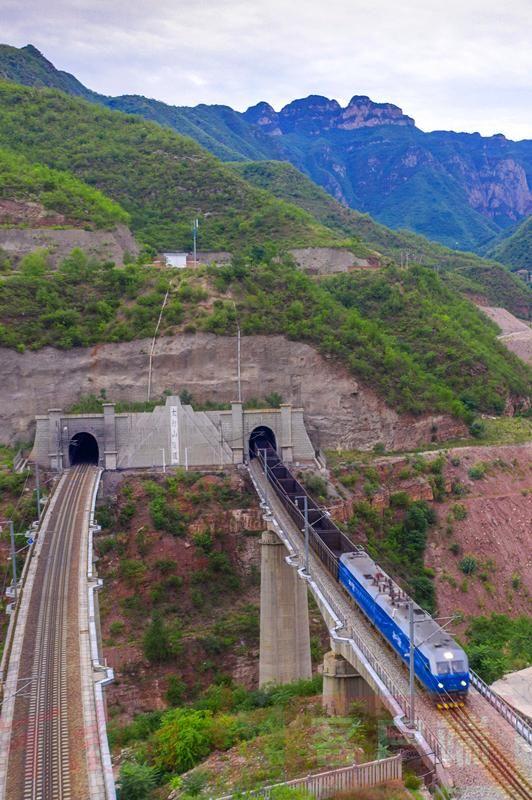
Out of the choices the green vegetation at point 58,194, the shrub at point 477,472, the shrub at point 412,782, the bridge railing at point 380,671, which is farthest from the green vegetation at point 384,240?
the shrub at point 412,782

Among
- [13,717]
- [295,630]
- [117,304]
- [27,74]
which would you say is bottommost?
[295,630]

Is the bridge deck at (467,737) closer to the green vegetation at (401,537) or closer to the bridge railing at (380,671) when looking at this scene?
the bridge railing at (380,671)

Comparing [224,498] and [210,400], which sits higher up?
[210,400]

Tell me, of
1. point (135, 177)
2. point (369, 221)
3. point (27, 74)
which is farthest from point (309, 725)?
point (27, 74)

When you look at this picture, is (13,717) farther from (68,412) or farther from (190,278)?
(190,278)

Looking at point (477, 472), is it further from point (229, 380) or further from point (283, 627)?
point (283, 627)

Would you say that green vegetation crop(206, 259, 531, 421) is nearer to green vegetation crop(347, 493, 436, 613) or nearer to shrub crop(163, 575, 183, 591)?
green vegetation crop(347, 493, 436, 613)
